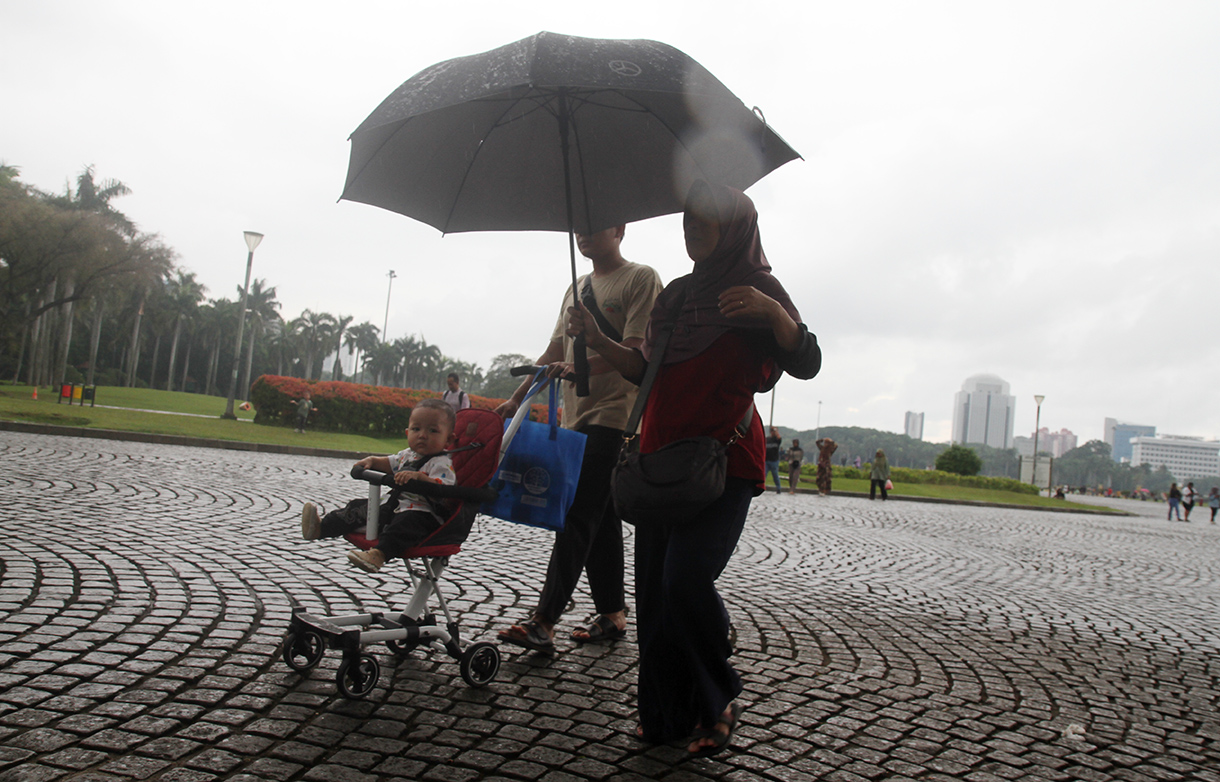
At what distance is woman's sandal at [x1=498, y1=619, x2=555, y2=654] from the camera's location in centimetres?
367

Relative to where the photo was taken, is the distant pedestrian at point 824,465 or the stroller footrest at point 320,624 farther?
the distant pedestrian at point 824,465

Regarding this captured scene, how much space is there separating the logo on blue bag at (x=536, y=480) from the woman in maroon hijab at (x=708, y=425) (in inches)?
23.0

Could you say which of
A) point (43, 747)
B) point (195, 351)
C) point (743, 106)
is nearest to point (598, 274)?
point (743, 106)

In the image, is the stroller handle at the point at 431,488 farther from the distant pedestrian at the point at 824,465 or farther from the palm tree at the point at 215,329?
the palm tree at the point at 215,329

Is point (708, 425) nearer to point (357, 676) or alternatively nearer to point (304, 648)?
point (357, 676)


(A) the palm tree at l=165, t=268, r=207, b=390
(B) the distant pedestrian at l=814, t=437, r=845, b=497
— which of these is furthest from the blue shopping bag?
(A) the palm tree at l=165, t=268, r=207, b=390

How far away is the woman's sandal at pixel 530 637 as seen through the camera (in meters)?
3.67

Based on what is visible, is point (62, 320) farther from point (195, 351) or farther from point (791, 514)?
point (195, 351)

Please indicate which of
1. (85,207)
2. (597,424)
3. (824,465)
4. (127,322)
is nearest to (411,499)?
(597,424)

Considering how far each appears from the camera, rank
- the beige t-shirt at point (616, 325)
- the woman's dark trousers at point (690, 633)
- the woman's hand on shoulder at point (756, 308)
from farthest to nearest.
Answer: the beige t-shirt at point (616, 325) → the woman's dark trousers at point (690, 633) → the woman's hand on shoulder at point (756, 308)

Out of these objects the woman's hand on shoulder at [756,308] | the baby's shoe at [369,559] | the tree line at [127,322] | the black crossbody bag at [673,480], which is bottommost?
the baby's shoe at [369,559]

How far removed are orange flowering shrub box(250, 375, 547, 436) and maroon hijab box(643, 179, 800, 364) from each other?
2206 centimetres

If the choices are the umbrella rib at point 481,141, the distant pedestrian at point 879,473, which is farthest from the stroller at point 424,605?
the distant pedestrian at point 879,473

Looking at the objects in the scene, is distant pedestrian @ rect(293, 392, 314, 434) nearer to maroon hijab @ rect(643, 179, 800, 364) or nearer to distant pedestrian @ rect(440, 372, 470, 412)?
distant pedestrian @ rect(440, 372, 470, 412)
